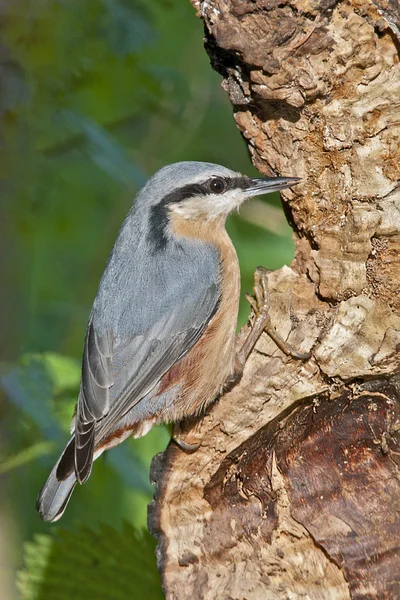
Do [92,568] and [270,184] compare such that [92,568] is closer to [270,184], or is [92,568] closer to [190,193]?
[190,193]

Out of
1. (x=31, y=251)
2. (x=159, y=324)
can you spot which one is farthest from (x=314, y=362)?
(x=31, y=251)

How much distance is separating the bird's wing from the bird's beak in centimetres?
41

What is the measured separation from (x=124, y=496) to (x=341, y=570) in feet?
6.12

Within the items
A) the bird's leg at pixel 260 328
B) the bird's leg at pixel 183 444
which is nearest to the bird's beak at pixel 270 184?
the bird's leg at pixel 260 328

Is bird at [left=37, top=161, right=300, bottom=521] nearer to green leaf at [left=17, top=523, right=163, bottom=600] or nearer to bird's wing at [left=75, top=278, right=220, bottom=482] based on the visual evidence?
bird's wing at [left=75, top=278, right=220, bottom=482]

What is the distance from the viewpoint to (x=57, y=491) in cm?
341

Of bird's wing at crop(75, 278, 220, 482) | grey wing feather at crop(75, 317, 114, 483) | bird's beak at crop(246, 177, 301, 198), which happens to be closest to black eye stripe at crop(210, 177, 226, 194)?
bird's beak at crop(246, 177, 301, 198)

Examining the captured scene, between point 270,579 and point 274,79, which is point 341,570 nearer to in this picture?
point 270,579

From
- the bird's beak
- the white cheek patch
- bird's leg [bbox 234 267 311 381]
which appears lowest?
bird's leg [bbox 234 267 311 381]

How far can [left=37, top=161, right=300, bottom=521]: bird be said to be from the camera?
3.38 metres

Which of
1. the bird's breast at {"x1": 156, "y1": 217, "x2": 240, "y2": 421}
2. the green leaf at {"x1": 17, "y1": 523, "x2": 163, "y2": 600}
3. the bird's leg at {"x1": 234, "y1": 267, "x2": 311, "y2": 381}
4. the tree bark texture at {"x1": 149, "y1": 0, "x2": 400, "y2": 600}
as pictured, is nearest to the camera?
the tree bark texture at {"x1": 149, "y1": 0, "x2": 400, "y2": 600}

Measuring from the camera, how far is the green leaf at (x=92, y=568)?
11.7 ft

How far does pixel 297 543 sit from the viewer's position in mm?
3008

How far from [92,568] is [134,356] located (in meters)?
0.92
